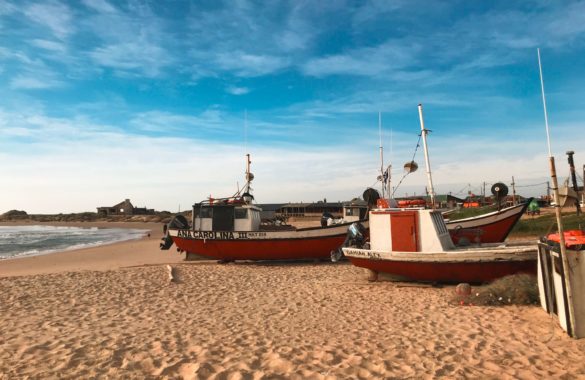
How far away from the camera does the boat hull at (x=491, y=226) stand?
554 inches

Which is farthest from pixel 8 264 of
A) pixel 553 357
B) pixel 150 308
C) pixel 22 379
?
pixel 553 357

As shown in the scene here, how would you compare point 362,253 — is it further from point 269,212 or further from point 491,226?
point 269,212

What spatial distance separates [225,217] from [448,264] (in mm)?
9637

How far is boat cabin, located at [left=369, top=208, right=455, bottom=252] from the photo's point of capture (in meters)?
11.3

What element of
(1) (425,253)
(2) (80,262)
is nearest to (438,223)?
(1) (425,253)

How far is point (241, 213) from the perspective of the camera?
1731 cm

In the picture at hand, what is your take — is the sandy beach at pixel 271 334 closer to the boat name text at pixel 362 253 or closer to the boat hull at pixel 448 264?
the boat hull at pixel 448 264

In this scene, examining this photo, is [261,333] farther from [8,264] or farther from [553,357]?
[8,264]

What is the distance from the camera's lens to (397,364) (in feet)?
18.7

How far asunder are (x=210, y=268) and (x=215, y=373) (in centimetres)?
1063

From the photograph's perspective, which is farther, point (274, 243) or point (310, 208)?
Result: point (310, 208)

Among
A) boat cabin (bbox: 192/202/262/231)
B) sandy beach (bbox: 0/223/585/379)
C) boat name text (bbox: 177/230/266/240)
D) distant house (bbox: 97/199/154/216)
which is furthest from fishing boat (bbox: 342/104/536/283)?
distant house (bbox: 97/199/154/216)

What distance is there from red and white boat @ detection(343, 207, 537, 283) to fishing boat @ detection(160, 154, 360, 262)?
13.6 feet

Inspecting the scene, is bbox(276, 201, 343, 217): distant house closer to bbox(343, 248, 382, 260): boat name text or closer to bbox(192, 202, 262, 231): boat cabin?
bbox(192, 202, 262, 231): boat cabin
